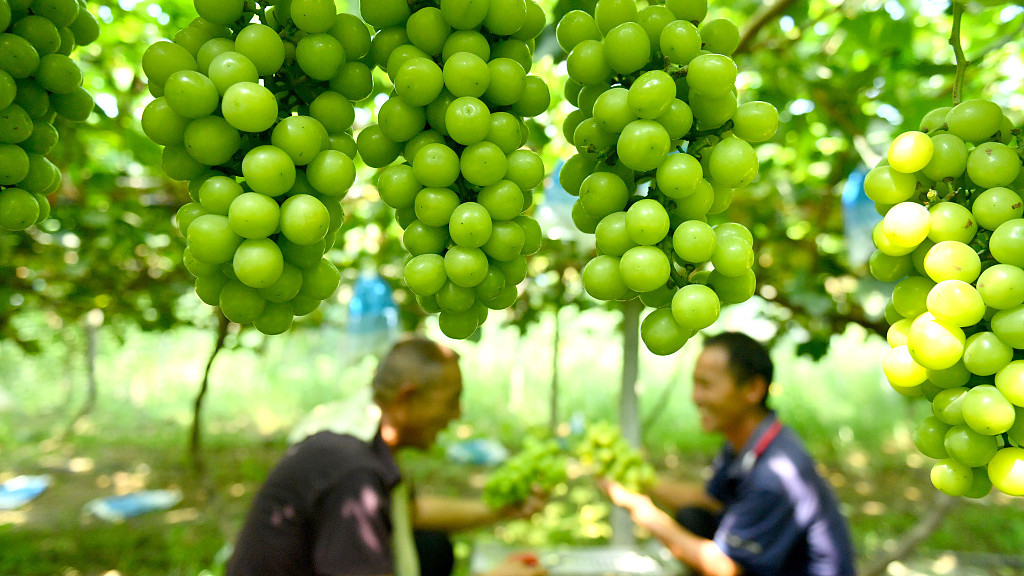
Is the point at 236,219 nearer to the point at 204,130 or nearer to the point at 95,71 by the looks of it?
the point at 204,130

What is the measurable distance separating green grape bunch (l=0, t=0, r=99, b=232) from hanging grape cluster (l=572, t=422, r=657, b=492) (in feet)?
6.54

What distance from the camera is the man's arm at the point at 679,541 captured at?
85.0 inches

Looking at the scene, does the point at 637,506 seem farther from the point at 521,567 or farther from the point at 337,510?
the point at 337,510

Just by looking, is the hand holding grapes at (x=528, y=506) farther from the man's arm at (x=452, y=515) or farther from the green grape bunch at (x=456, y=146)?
the green grape bunch at (x=456, y=146)

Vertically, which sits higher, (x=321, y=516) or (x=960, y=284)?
(x=960, y=284)

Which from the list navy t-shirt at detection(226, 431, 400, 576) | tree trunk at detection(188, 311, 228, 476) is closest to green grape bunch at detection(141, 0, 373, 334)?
navy t-shirt at detection(226, 431, 400, 576)

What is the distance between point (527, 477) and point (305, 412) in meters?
3.73

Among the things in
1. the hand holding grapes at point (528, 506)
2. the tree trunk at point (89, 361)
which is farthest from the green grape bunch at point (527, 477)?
the tree trunk at point (89, 361)

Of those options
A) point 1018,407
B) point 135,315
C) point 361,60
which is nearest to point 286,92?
point 361,60

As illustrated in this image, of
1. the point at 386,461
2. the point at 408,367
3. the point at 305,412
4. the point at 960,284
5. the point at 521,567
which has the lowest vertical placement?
the point at 305,412

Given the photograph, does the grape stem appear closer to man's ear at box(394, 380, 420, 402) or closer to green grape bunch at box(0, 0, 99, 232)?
green grape bunch at box(0, 0, 99, 232)

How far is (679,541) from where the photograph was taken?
7.54 ft

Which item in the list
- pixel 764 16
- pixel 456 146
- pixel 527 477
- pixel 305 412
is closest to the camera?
pixel 456 146

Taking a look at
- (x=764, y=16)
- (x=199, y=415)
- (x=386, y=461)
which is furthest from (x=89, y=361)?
(x=764, y=16)
